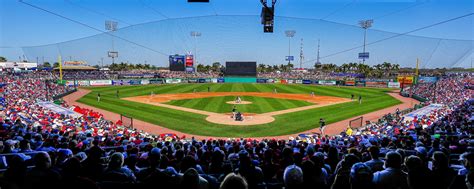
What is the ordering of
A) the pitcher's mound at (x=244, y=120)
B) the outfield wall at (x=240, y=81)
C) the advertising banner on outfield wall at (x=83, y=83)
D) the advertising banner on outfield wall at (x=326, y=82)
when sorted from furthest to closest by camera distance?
the advertising banner on outfield wall at (x=326, y=82) < the outfield wall at (x=240, y=81) < the advertising banner on outfield wall at (x=83, y=83) < the pitcher's mound at (x=244, y=120)

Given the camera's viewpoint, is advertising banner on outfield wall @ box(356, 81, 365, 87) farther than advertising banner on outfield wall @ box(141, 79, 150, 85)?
No

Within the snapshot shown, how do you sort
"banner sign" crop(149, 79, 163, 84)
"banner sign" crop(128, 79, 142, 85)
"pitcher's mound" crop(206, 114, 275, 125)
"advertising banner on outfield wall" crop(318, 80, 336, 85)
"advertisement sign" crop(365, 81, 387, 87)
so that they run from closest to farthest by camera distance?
"pitcher's mound" crop(206, 114, 275, 125), "advertisement sign" crop(365, 81, 387, 87), "banner sign" crop(128, 79, 142, 85), "advertising banner on outfield wall" crop(318, 80, 336, 85), "banner sign" crop(149, 79, 163, 84)

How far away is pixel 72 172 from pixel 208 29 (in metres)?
88.3

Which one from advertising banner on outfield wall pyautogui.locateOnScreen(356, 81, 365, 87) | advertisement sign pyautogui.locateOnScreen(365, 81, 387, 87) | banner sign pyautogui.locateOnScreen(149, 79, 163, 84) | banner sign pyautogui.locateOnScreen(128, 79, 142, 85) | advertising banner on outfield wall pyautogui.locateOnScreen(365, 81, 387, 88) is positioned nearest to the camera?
advertising banner on outfield wall pyautogui.locateOnScreen(365, 81, 387, 88)

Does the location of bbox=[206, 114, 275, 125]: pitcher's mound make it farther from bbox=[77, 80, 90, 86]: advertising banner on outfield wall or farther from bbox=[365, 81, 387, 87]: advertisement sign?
bbox=[365, 81, 387, 87]: advertisement sign

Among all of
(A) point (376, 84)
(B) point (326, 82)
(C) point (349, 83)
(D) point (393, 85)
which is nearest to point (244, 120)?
(C) point (349, 83)

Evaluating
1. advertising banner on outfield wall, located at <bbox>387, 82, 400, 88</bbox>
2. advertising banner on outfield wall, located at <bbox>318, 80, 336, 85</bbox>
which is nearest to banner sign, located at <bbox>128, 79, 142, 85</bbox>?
advertising banner on outfield wall, located at <bbox>318, 80, 336, 85</bbox>

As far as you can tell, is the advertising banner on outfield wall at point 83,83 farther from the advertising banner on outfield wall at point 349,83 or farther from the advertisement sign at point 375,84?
the advertisement sign at point 375,84

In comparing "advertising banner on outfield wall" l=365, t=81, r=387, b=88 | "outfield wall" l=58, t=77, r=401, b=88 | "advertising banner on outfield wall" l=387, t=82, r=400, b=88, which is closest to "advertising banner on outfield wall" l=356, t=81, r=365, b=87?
"outfield wall" l=58, t=77, r=401, b=88

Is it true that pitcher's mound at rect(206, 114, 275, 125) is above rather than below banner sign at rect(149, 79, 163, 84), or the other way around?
below

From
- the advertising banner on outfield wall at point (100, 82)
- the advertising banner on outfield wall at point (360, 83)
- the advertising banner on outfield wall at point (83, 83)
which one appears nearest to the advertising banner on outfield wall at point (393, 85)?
the advertising banner on outfield wall at point (360, 83)

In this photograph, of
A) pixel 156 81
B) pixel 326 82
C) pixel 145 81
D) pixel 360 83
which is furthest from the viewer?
pixel 156 81

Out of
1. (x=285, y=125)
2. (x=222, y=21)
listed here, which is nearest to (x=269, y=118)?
(x=285, y=125)

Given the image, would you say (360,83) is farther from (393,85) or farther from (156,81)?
(156,81)
